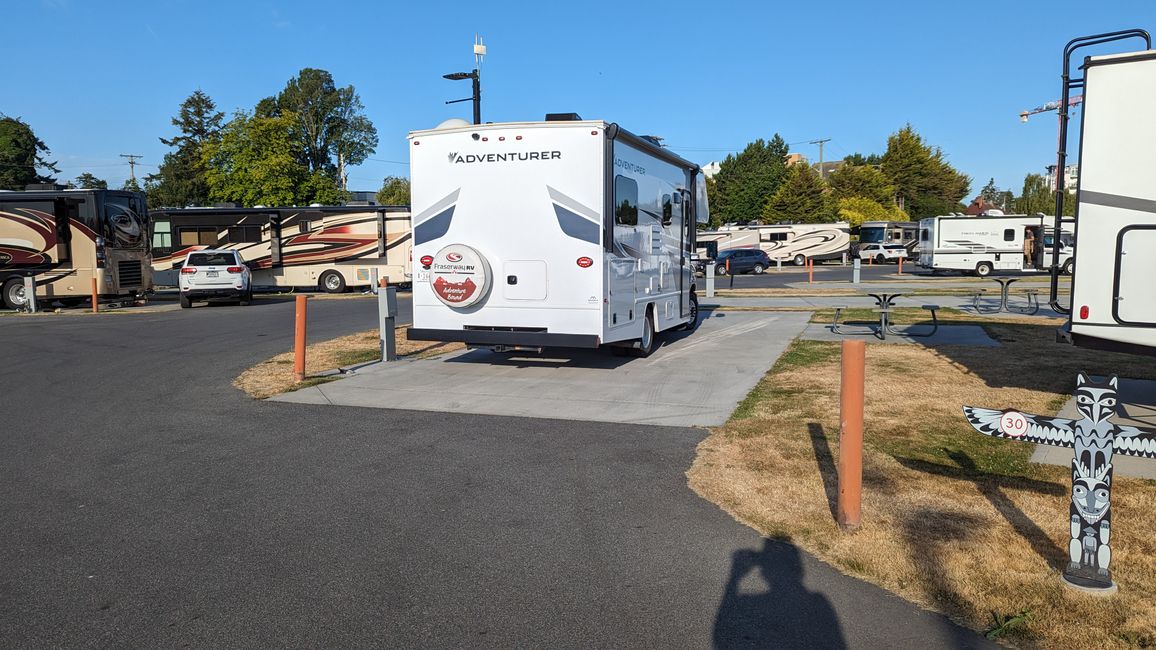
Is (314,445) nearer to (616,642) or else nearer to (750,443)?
(750,443)

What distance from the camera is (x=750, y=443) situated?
278 inches

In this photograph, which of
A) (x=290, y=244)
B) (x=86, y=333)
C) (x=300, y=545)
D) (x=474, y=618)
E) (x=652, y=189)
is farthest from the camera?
(x=290, y=244)

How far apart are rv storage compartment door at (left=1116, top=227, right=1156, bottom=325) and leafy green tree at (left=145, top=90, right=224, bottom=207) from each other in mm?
90596

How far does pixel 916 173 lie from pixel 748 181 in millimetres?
16836

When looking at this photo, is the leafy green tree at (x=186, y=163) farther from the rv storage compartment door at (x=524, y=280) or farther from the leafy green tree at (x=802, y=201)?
the rv storage compartment door at (x=524, y=280)

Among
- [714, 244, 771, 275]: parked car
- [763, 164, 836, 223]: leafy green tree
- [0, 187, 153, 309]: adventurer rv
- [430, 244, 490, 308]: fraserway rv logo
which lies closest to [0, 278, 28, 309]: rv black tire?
[0, 187, 153, 309]: adventurer rv

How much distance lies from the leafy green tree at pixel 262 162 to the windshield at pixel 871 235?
128ft

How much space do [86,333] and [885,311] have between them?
50.9 ft

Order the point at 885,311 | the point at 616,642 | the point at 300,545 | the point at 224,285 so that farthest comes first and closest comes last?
the point at 224,285
the point at 885,311
the point at 300,545
the point at 616,642

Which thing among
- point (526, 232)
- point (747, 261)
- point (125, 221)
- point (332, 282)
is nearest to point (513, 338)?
point (526, 232)

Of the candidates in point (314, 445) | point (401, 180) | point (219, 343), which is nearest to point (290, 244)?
point (219, 343)

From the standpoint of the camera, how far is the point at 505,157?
1032 cm

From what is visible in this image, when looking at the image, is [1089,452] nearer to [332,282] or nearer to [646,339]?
[646,339]

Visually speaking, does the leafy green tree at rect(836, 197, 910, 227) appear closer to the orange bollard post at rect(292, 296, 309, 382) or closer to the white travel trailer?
the white travel trailer
